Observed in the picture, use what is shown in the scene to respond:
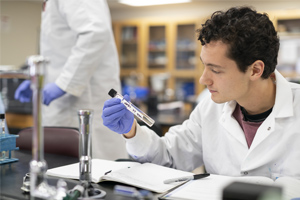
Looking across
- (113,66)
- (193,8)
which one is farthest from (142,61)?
(113,66)

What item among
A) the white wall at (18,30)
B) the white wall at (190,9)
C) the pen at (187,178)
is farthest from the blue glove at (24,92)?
the white wall at (18,30)

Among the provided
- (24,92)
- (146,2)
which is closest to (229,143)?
(24,92)

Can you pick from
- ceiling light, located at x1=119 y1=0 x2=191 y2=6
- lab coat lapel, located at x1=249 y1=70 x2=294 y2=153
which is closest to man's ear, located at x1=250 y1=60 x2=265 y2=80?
lab coat lapel, located at x1=249 y1=70 x2=294 y2=153

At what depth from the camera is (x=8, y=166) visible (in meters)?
1.25

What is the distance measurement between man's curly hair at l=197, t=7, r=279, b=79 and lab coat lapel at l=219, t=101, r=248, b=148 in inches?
7.5

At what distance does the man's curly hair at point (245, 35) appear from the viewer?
1279mm

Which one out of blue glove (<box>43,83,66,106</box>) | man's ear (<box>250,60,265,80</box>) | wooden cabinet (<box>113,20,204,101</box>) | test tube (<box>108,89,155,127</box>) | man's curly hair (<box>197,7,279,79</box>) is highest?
wooden cabinet (<box>113,20,204,101</box>)

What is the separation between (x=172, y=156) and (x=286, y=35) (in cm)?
503

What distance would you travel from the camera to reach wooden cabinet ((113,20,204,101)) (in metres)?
6.63

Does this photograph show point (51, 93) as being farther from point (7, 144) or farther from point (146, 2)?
point (146, 2)

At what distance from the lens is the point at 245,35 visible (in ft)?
4.18

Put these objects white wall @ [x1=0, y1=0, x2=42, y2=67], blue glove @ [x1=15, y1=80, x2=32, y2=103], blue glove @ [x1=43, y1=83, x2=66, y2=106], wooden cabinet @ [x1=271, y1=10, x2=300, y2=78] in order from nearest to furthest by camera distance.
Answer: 1. blue glove @ [x1=43, y1=83, x2=66, y2=106]
2. blue glove @ [x1=15, y1=80, x2=32, y2=103]
3. wooden cabinet @ [x1=271, y1=10, x2=300, y2=78]
4. white wall @ [x1=0, y1=0, x2=42, y2=67]

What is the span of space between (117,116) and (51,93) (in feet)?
2.51

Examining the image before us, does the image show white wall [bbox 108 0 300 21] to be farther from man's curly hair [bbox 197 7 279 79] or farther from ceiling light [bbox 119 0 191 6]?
man's curly hair [bbox 197 7 279 79]
